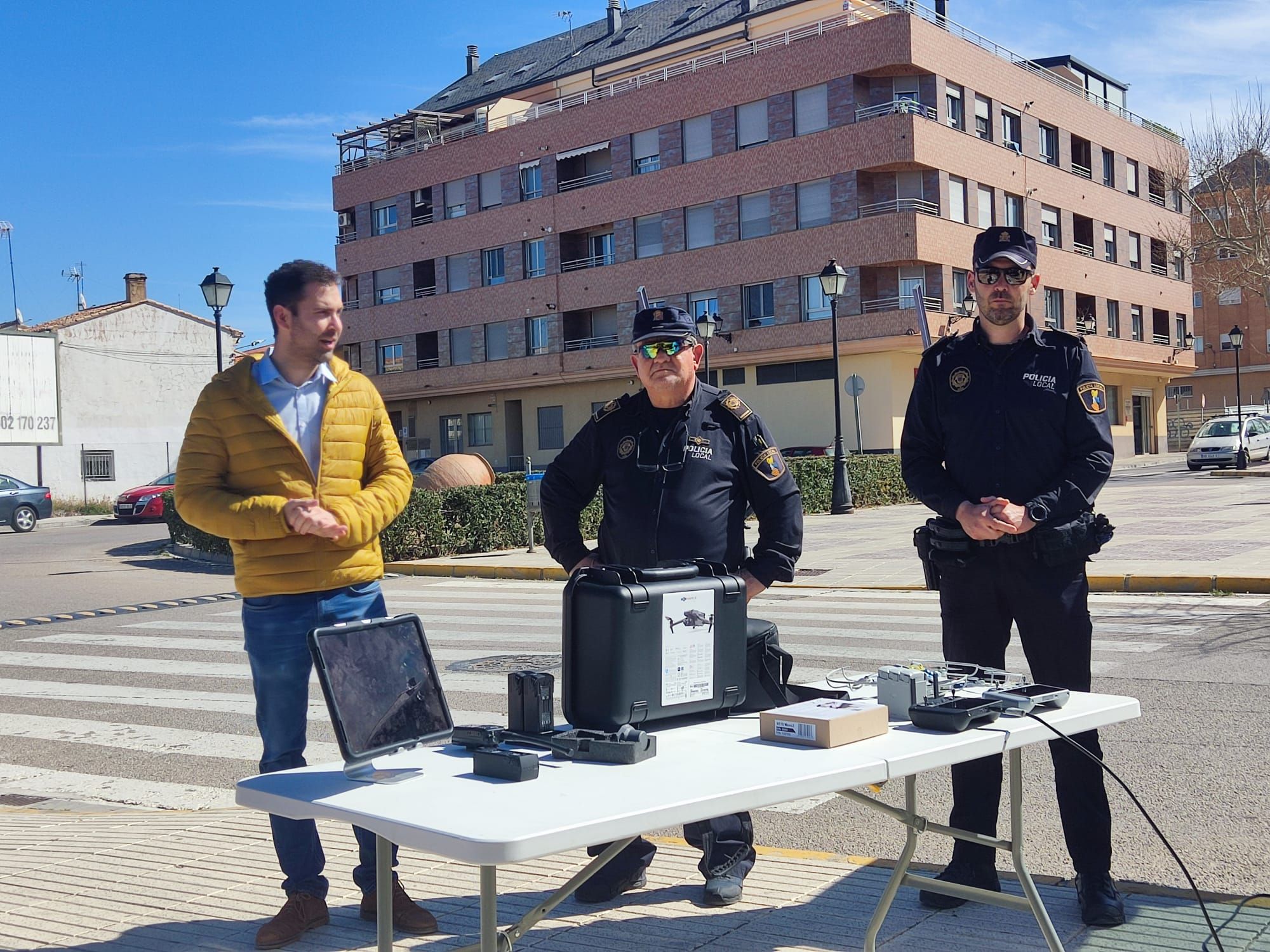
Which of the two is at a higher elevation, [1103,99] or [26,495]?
[1103,99]

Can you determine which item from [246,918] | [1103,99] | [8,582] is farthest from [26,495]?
[1103,99]

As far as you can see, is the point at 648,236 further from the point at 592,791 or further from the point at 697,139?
the point at 592,791

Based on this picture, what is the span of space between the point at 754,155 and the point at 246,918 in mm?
41143

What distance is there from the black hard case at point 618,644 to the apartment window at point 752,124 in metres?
41.8

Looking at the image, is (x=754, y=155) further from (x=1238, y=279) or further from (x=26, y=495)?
(x=26, y=495)

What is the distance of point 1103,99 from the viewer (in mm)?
52938

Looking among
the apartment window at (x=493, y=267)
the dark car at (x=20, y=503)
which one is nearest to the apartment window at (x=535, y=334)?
the apartment window at (x=493, y=267)

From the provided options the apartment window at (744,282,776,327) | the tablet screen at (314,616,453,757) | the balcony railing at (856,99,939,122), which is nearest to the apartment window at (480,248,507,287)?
the apartment window at (744,282,776,327)

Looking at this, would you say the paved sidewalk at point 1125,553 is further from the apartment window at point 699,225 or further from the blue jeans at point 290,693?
the apartment window at point 699,225

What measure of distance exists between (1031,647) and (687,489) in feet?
4.17

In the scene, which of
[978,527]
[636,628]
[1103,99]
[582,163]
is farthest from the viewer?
[1103,99]

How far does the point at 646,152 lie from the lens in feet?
152

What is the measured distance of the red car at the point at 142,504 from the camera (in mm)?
35688

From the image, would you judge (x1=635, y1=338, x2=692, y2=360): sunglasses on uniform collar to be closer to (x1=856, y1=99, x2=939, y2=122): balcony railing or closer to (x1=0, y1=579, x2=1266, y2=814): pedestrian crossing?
(x1=0, y1=579, x2=1266, y2=814): pedestrian crossing
